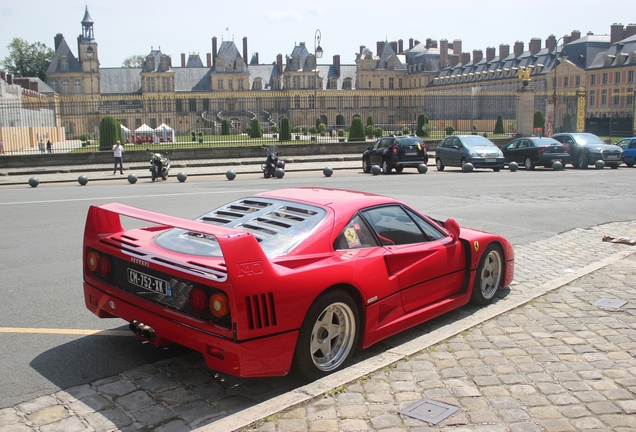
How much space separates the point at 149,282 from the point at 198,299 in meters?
0.62

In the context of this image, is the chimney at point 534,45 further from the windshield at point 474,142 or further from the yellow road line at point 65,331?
the yellow road line at point 65,331

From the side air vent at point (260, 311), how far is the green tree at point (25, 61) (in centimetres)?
13002

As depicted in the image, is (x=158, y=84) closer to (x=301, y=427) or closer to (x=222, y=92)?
Result: (x=222, y=92)

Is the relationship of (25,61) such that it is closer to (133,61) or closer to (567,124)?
(133,61)

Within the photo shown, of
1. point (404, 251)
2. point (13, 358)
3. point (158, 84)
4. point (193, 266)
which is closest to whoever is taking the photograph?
point (193, 266)

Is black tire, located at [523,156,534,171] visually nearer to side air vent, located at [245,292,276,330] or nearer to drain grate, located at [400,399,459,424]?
drain grate, located at [400,399,459,424]

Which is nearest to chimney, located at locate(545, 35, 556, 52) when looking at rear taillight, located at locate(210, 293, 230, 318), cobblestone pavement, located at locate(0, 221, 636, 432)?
cobblestone pavement, located at locate(0, 221, 636, 432)

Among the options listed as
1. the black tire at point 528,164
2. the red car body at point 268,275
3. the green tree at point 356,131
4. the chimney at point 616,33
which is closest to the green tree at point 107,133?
the green tree at point 356,131

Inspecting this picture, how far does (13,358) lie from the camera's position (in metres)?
5.12

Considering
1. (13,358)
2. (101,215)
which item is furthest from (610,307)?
(13,358)

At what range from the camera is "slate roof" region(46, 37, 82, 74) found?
105375 millimetres

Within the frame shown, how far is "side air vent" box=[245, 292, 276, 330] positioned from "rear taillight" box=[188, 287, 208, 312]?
1.10 ft

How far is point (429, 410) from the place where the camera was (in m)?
4.15

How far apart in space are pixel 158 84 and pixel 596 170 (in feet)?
298
